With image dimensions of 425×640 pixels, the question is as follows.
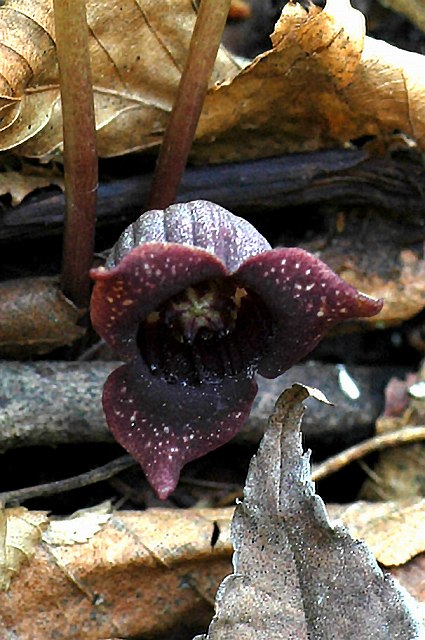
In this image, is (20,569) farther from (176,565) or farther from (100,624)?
(176,565)

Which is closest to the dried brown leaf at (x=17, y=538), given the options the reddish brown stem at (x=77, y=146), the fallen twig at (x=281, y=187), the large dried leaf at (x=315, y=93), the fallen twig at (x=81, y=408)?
the fallen twig at (x=81, y=408)

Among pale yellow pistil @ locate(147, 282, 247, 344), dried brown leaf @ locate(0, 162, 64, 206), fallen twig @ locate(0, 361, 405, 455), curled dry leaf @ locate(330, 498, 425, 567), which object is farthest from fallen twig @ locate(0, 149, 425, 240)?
curled dry leaf @ locate(330, 498, 425, 567)

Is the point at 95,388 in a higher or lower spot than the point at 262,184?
lower

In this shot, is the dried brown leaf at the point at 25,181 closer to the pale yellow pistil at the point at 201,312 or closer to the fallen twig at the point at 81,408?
the fallen twig at the point at 81,408

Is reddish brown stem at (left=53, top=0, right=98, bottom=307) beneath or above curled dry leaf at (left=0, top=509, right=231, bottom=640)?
above

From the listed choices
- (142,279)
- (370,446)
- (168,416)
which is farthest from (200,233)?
(370,446)

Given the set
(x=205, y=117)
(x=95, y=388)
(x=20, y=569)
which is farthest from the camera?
(x=205, y=117)

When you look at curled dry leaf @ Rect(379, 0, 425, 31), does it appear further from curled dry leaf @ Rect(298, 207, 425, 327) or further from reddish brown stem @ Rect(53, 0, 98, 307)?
reddish brown stem @ Rect(53, 0, 98, 307)

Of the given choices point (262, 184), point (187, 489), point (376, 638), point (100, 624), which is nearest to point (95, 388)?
point (187, 489)
